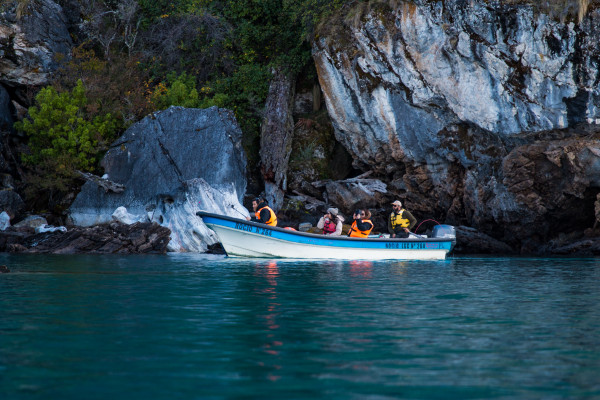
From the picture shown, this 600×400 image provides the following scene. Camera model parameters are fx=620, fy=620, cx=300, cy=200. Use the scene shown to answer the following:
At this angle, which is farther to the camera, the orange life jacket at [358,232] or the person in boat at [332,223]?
the orange life jacket at [358,232]

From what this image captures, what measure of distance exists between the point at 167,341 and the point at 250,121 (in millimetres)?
23077

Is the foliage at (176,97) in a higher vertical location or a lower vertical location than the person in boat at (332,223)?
higher

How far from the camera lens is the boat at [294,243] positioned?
16828 mm

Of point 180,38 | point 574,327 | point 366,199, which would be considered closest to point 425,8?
point 366,199

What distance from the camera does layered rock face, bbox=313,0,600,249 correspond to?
21.2 m

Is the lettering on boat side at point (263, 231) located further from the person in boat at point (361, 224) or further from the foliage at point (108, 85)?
the foliage at point (108, 85)

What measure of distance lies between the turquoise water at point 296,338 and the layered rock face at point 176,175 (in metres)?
10.4

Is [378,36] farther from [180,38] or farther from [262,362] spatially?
[262,362]

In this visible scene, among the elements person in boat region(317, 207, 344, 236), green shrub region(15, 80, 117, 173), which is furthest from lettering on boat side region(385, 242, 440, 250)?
green shrub region(15, 80, 117, 173)

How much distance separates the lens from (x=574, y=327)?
23.2ft

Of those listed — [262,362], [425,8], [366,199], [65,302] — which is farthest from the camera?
[366,199]

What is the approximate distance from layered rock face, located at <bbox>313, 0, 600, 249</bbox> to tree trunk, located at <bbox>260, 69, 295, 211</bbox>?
102 inches

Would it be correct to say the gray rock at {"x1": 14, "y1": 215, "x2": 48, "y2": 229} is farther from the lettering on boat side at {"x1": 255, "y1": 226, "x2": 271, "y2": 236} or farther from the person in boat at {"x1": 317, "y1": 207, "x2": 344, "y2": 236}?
A: the person in boat at {"x1": 317, "y1": 207, "x2": 344, "y2": 236}

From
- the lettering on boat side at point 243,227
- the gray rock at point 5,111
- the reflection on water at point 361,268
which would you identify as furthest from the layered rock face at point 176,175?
the reflection on water at point 361,268
